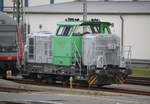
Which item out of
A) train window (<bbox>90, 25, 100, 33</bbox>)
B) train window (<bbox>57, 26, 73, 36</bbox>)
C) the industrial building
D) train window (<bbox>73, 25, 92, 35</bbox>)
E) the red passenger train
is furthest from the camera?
the industrial building

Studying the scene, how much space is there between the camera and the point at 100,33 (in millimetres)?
23578

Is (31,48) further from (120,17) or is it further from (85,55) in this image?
(120,17)

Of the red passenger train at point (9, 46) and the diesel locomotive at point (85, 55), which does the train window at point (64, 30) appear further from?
the red passenger train at point (9, 46)

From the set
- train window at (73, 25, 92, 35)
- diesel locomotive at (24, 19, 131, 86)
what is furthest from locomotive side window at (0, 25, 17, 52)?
train window at (73, 25, 92, 35)

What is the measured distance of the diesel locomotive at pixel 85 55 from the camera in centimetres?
2267

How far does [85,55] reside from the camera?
2298 centimetres

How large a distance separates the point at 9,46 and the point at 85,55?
4.40 metres

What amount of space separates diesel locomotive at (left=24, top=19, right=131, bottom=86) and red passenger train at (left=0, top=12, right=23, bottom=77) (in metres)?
1.67

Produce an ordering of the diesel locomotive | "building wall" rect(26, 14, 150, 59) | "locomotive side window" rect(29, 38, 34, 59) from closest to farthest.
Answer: the diesel locomotive, "locomotive side window" rect(29, 38, 34, 59), "building wall" rect(26, 14, 150, 59)

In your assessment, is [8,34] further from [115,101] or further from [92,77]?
[115,101]

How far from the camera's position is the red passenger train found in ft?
82.7

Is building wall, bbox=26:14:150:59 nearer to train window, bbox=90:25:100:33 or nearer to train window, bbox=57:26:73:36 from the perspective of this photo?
train window, bbox=90:25:100:33

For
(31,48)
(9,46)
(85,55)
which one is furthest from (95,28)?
(9,46)

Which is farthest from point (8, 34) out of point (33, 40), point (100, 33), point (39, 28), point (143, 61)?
point (39, 28)
